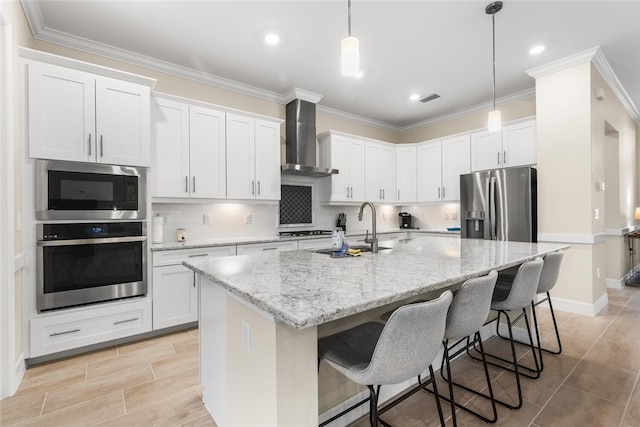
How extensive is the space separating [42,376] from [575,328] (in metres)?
4.65

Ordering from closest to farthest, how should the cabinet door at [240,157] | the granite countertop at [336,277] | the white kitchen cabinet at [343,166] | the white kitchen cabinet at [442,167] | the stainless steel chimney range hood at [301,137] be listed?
the granite countertop at [336,277], the cabinet door at [240,157], the stainless steel chimney range hood at [301,137], the white kitchen cabinet at [343,166], the white kitchen cabinet at [442,167]

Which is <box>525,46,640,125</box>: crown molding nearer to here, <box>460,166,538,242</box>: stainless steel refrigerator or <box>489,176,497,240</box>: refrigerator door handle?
<box>460,166,538,242</box>: stainless steel refrigerator

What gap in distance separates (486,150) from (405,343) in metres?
4.27

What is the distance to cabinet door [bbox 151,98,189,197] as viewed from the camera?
320 cm

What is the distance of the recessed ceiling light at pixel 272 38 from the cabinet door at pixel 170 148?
113 cm

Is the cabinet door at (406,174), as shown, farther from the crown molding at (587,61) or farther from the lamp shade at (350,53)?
the lamp shade at (350,53)

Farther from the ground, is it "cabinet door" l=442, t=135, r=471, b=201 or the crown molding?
the crown molding

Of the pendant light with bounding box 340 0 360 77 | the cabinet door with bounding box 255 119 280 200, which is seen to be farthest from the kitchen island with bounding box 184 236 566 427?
the cabinet door with bounding box 255 119 280 200

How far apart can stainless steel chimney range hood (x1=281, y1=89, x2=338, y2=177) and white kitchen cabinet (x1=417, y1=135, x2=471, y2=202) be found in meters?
1.84

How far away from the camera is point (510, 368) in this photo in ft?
7.60

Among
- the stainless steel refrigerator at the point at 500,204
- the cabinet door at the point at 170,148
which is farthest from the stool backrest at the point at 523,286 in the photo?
the cabinet door at the point at 170,148

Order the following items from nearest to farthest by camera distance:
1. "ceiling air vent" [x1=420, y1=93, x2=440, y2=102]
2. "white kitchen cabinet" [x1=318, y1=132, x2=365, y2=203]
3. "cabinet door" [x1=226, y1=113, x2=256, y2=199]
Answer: "cabinet door" [x1=226, y1=113, x2=256, y2=199], "ceiling air vent" [x1=420, y1=93, x2=440, y2=102], "white kitchen cabinet" [x1=318, y1=132, x2=365, y2=203]

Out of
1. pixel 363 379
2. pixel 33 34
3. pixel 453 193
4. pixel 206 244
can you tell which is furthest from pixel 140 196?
pixel 453 193

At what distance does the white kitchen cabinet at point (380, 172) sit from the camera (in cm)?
519
